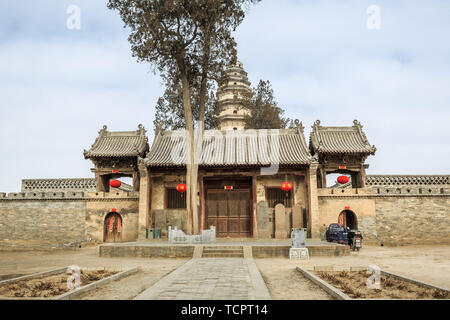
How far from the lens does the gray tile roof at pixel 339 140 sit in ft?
57.9

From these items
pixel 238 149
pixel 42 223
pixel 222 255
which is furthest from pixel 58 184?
pixel 222 255

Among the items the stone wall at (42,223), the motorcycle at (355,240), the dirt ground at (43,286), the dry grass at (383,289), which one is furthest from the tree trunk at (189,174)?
the dry grass at (383,289)

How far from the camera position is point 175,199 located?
17.4m

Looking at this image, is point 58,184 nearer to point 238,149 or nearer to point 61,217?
point 61,217

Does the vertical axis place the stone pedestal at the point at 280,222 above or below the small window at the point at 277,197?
below

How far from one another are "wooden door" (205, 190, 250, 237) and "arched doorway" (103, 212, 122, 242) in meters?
4.75

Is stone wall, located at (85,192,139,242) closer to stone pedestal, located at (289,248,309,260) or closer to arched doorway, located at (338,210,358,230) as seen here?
stone pedestal, located at (289,248,309,260)

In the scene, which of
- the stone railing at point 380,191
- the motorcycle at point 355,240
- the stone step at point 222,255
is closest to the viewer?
the stone step at point 222,255

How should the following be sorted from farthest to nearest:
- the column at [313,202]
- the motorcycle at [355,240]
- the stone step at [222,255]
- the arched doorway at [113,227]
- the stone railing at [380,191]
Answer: the arched doorway at [113,227], the stone railing at [380,191], the column at [313,202], the motorcycle at [355,240], the stone step at [222,255]

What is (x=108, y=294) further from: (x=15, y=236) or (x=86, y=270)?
(x=15, y=236)

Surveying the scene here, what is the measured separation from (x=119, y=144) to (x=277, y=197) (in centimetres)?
899

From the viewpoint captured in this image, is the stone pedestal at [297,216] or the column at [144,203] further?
the stone pedestal at [297,216]

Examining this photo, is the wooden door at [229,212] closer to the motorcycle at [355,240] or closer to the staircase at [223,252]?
the motorcycle at [355,240]

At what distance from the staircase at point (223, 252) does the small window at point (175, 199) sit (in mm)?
5543
